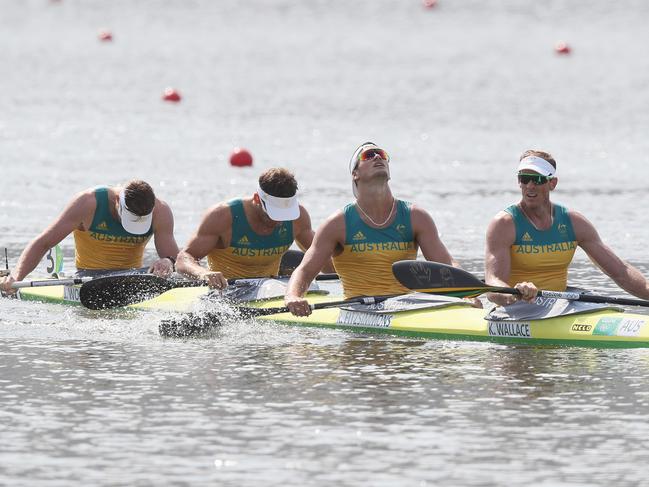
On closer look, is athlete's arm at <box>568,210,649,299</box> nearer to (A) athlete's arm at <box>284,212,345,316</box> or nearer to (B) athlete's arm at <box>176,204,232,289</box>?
(A) athlete's arm at <box>284,212,345,316</box>

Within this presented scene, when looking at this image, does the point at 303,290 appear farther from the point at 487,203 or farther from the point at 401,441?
the point at 487,203

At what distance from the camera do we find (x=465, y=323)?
12664 mm

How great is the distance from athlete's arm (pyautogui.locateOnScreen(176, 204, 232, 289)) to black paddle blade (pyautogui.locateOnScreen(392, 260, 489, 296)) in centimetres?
201

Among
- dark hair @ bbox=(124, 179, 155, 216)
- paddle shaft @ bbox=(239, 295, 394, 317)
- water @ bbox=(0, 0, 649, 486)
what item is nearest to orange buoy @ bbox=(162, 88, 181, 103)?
water @ bbox=(0, 0, 649, 486)

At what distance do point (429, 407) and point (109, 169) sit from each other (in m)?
19.3

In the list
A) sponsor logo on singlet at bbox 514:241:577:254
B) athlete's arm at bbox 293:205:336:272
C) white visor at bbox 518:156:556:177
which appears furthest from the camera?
athlete's arm at bbox 293:205:336:272

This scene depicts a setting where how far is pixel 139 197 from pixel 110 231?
2.68 feet

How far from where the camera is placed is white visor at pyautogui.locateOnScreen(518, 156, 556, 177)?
479 inches

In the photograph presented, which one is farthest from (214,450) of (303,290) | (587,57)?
(587,57)

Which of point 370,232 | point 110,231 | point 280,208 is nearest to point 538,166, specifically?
point 370,232

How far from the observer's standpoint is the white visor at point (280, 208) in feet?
44.7

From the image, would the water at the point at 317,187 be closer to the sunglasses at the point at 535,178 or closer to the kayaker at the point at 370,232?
the kayaker at the point at 370,232

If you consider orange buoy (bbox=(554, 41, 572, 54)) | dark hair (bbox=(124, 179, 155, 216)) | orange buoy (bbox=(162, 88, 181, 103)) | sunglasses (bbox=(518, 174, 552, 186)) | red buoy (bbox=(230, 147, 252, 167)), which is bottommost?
sunglasses (bbox=(518, 174, 552, 186))

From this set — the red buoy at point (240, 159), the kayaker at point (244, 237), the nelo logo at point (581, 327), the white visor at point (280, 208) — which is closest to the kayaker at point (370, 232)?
the white visor at point (280, 208)
